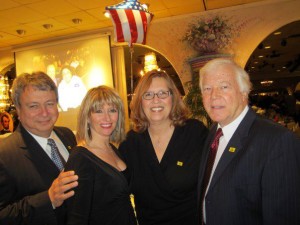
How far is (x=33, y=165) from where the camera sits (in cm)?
166

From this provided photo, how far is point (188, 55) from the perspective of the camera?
6016mm

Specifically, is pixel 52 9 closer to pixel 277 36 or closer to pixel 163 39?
pixel 163 39

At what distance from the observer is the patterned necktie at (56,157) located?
5.97 feet

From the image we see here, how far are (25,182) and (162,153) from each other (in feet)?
3.16

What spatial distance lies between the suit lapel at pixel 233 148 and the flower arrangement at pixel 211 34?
4.55m

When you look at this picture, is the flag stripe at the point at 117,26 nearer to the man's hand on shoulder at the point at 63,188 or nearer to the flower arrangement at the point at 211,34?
the man's hand on shoulder at the point at 63,188

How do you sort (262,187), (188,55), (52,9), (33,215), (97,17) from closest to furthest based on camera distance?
(262,187) < (33,215) < (52,9) < (97,17) < (188,55)

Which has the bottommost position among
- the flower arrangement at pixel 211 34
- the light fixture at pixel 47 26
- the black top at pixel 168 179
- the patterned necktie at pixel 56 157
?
the black top at pixel 168 179

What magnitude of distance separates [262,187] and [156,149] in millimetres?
926

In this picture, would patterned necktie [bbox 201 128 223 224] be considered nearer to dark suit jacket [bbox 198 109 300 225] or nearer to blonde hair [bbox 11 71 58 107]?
dark suit jacket [bbox 198 109 300 225]

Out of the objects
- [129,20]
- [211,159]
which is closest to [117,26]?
[129,20]

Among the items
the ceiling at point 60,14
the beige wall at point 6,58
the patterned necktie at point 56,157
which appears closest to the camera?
the patterned necktie at point 56,157

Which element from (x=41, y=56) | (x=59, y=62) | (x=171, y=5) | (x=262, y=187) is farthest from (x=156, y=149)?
(x=41, y=56)

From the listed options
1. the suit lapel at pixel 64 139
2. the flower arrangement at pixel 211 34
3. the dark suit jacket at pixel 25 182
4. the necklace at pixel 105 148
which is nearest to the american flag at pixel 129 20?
the suit lapel at pixel 64 139
